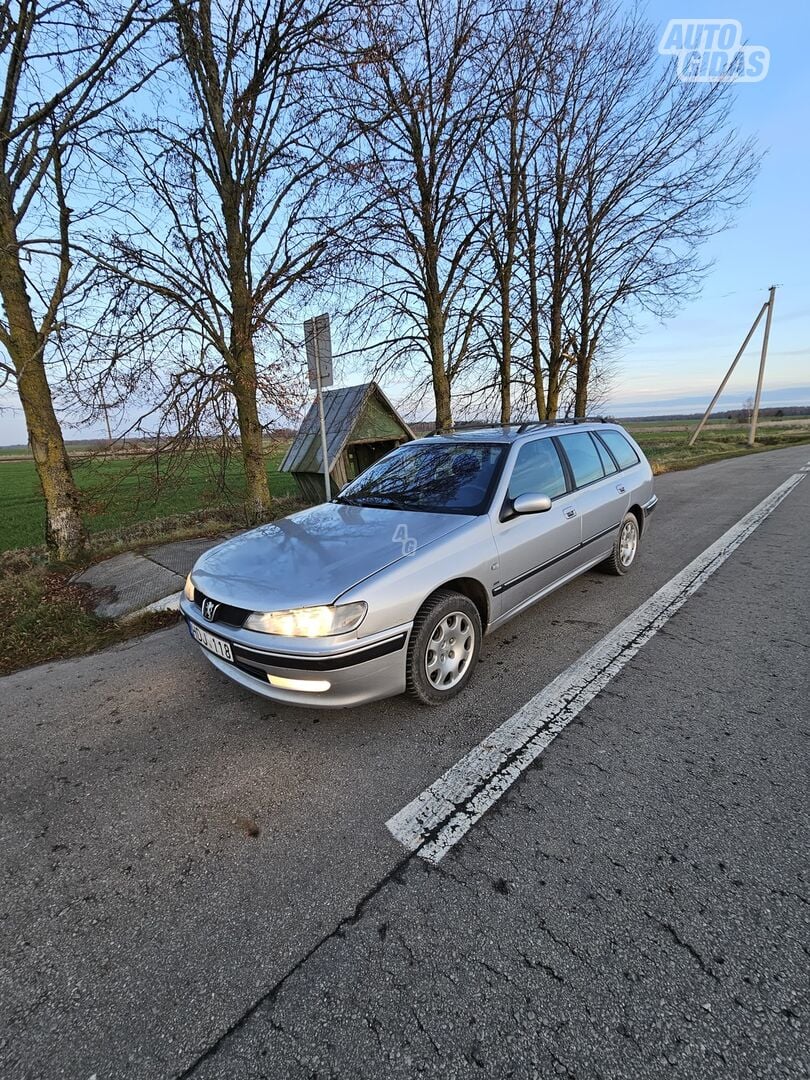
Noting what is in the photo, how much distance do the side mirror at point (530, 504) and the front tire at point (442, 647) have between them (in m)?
0.74

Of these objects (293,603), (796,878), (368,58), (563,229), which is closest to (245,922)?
(293,603)

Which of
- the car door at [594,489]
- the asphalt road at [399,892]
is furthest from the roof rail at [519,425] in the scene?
the asphalt road at [399,892]

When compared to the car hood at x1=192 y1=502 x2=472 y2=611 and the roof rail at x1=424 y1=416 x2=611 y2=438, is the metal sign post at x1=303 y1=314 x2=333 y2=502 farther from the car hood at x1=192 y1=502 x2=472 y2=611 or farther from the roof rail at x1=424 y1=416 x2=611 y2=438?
the car hood at x1=192 y1=502 x2=472 y2=611

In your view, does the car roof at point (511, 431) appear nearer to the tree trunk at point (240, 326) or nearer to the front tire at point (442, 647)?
the front tire at point (442, 647)

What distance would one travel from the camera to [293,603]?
2.51 metres

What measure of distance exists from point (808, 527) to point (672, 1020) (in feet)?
24.1

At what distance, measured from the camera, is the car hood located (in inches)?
103

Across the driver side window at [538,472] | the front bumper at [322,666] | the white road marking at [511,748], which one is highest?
the driver side window at [538,472]

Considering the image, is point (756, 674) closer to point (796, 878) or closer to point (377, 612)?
point (796, 878)

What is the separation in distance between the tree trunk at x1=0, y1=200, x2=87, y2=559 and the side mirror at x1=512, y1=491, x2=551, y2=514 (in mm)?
6237

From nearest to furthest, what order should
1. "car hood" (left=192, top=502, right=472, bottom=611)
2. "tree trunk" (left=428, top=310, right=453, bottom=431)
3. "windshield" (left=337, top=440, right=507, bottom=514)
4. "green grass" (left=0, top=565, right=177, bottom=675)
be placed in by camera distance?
"car hood" (left=192, top=502, right=472, bottom=611)
"windshield" (left=337, top=440, right=507, bottom=514)
"green grass" (left=0, top=565, right=177, bottom=675)
"tree trunk" (left=428, top=310, right=453, bottom=431)

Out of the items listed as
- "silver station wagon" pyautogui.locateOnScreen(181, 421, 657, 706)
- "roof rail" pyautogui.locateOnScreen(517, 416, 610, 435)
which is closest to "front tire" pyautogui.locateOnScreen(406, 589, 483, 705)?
"silver station wagon" pyautogui.locateOnScreen(181, 421, 657, 706)

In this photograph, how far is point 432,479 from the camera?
12.6 feet

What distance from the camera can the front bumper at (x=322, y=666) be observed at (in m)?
2.45
